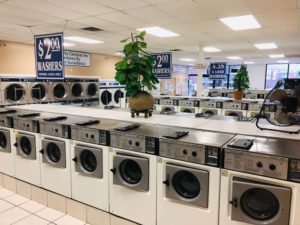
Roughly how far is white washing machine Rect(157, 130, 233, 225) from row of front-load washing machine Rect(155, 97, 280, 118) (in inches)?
136

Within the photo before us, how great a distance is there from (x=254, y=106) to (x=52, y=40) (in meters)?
4.52

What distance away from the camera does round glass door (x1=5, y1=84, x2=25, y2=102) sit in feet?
21.0

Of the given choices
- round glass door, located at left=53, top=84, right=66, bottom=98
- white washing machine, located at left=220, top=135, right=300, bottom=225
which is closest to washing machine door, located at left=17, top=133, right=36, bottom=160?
white washing machine, located at left=220, top=135, right=300, bottom=225

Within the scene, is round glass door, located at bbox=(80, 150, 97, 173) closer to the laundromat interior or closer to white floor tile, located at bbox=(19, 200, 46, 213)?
the laundromat interior

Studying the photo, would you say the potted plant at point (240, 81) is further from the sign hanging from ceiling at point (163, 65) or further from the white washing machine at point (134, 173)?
the white washing machine at point (134, 173)

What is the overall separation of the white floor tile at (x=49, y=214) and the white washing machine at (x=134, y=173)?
2.80ft

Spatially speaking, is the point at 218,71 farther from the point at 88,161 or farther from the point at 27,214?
→ the point at 27,214

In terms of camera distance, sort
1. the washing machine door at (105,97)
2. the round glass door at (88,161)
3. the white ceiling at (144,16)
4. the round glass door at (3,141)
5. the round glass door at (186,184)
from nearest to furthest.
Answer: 1. the round glass door at (186,184)
2. the round glass door at (88,161)
3. the round glass door at (3,141)
4. the white ceiling at (144,16)
5. the washing machine door at (105,97)

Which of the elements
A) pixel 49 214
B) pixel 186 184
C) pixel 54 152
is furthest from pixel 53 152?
pixel 186 184

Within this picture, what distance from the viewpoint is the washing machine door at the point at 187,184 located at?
78.4 inches

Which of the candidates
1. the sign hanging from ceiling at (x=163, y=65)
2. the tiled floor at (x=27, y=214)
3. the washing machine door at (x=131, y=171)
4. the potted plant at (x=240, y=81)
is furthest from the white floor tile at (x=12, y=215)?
the potted plant at (x=240, y=81)

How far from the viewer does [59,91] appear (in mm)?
7750

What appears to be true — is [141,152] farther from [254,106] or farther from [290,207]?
[254,106]

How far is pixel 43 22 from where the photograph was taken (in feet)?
17.0
